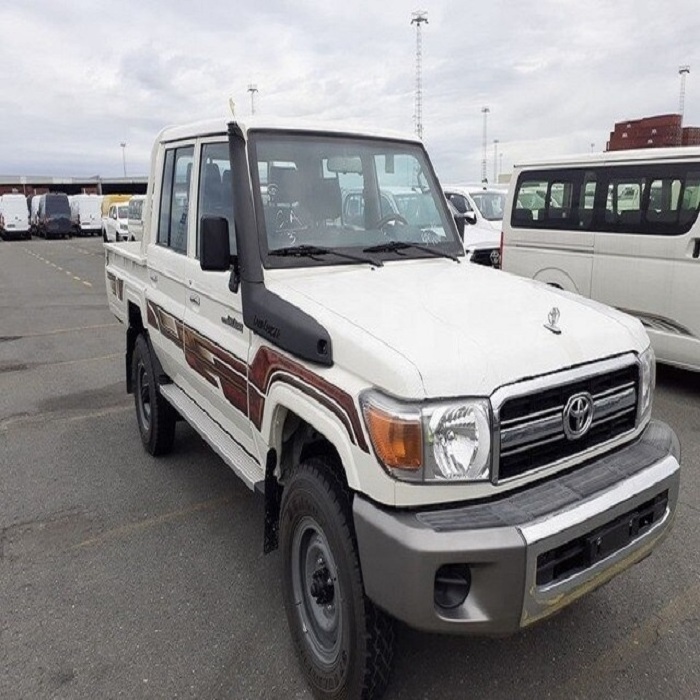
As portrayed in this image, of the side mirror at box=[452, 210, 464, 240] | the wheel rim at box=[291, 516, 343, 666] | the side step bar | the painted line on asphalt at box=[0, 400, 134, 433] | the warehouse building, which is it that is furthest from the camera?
the warehouse building

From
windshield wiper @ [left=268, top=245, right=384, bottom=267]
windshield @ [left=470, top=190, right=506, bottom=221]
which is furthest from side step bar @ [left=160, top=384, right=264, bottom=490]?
windshield @ [left=470, top=190, right=506, bottom=221]

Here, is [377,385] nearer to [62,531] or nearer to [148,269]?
[62,531]

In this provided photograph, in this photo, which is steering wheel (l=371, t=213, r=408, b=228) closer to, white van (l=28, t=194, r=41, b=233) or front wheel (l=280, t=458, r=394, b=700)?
front wheel (l=280, t=458, r=394, b=700)

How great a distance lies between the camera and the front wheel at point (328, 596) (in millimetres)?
2344

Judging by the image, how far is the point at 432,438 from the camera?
2.17 meters

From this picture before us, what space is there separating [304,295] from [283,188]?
72 cm

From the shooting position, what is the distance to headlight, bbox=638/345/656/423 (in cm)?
278

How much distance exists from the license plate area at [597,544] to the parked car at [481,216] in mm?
9263

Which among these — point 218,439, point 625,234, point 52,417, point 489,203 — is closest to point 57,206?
point 489,203

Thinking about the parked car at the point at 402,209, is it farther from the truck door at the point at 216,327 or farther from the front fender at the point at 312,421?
the front fender at the point at 312,421

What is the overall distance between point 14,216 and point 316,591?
3927 cm

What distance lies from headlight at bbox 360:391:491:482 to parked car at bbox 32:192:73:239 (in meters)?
39.2

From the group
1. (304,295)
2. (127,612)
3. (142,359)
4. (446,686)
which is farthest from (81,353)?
(446,686)

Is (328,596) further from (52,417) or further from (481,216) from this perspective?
(481,216)
